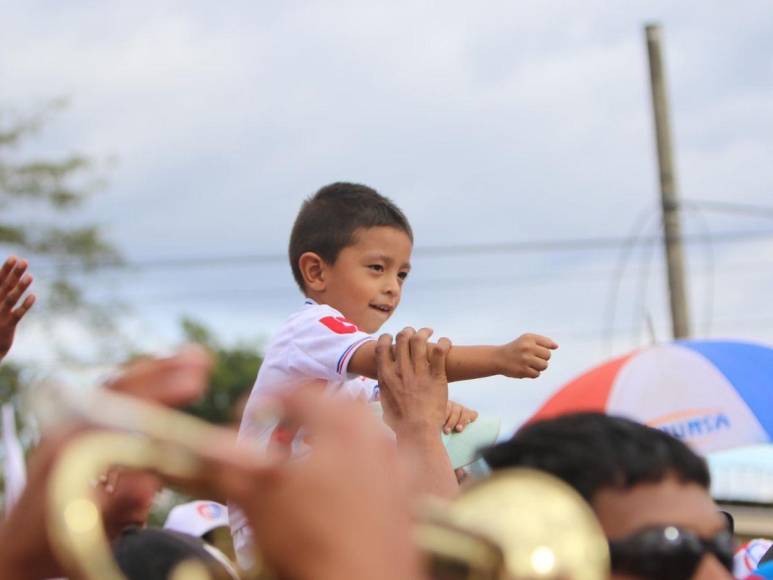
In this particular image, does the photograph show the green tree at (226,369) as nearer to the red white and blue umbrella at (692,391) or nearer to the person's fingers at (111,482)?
the red white and blue umbrella at (692,391)

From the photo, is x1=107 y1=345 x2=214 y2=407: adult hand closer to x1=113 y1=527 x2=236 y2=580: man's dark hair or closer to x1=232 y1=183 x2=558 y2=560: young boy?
x1=113 y1=527 x2=236 y2=580: man's dark hair

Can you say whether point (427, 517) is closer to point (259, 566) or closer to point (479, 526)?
point (479, 526)

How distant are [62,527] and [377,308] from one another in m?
2.76

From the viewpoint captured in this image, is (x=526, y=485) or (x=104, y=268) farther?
(x=104, y=268)

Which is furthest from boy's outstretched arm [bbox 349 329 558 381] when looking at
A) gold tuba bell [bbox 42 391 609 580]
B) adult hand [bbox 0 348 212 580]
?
gold tuba bell [bbox 42 391 609 580]

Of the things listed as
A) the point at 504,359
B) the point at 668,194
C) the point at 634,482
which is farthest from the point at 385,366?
the point at 668,194

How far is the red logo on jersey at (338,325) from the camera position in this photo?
11.7 feet

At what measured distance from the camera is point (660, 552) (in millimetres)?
1662

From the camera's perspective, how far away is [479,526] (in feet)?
4.45

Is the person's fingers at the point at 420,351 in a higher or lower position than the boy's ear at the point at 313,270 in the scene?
lower

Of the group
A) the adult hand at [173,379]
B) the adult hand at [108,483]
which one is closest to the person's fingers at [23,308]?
the adult hand at [108,483]

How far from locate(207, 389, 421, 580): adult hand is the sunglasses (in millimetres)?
569

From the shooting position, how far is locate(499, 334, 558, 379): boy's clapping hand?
9.70 feet

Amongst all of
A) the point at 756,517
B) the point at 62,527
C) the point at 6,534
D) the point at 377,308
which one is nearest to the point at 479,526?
the point at 62,527
